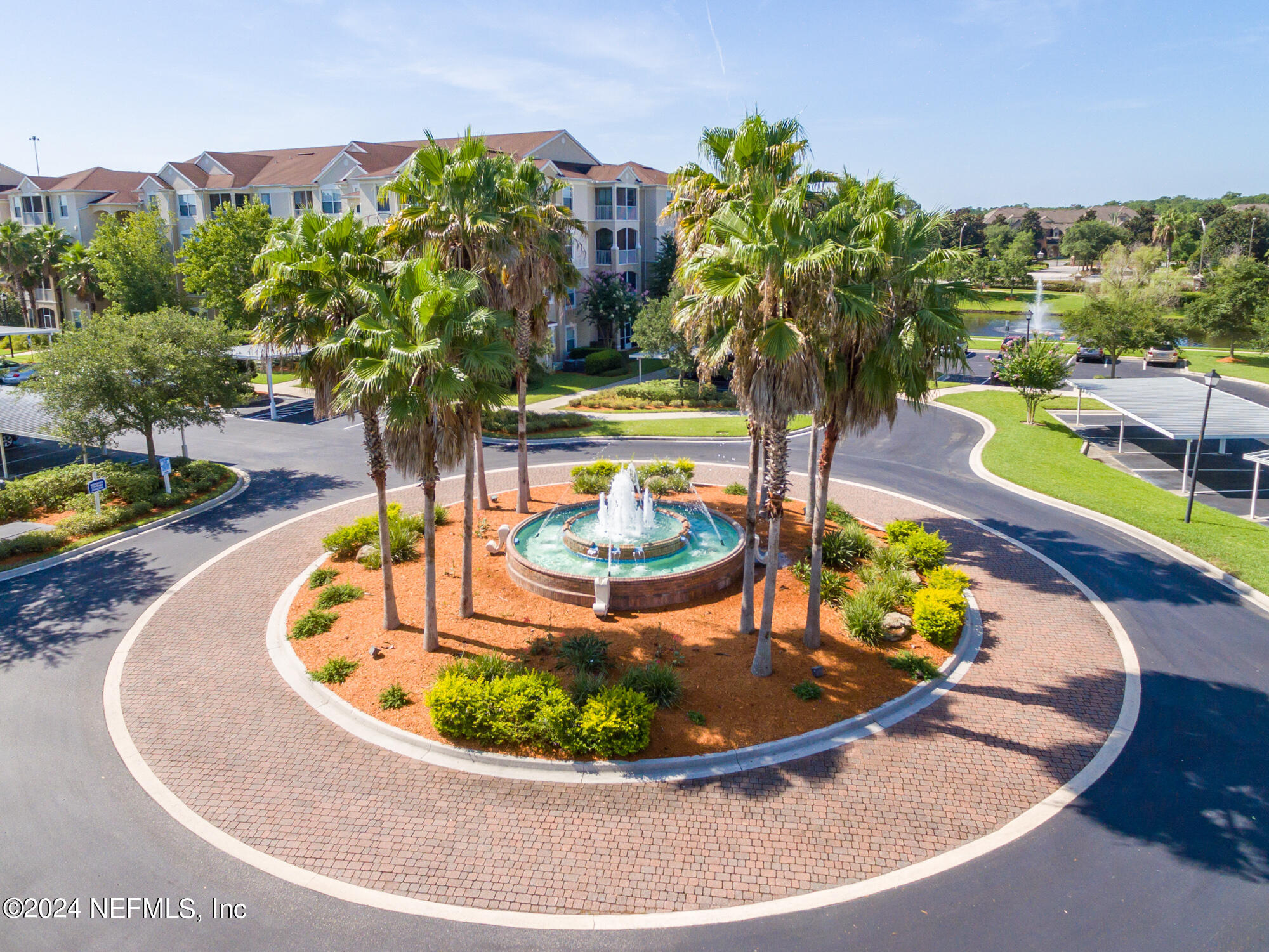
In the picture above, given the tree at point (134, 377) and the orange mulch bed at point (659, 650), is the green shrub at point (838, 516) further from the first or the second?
the tree at point (134, 377)

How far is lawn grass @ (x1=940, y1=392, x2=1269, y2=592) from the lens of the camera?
20.6m

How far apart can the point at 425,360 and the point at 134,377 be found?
17.4 m

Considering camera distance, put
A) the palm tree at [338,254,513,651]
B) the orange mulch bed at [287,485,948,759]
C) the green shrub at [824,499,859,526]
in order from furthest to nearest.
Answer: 1. the green shrub at [824,499,859,526]
2. the orange mulch bed at [287,485,948,759]
3. the palm tree at [338,254,513,651]

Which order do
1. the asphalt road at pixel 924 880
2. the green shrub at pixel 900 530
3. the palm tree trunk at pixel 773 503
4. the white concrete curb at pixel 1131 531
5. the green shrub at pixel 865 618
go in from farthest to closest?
the green shrub at pixel 900 530
the white concrete curb at pixel 1131 531
the green shrub at pixel 865 618
the palm tree trunk at pixel 773 503
the asphalt road at pixel 924 880

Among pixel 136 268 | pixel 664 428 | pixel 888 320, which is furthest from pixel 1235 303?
pixel 136 268

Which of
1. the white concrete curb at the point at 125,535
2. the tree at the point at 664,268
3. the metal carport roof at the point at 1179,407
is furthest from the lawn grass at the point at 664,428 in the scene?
the tree at the point at 664,268

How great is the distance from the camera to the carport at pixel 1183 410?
26375 millimetres

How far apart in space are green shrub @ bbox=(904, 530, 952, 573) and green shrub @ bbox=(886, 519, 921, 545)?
66cm

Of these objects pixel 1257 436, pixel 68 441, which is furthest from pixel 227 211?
pixel 1257 436

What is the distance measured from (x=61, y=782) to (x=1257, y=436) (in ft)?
110

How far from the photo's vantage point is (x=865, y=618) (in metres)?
16.1

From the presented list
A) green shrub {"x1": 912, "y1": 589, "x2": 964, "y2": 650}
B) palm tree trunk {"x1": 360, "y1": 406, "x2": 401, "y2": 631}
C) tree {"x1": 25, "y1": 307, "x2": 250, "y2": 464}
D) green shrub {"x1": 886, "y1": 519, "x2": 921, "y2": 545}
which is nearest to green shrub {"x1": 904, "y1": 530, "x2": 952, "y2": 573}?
green shrub {"x1": 886, "y1": 519, "x2": 921, "y2": 545}

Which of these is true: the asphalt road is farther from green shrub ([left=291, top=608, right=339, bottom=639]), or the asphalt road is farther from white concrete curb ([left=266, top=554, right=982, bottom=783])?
green shrub ([left=291, top=608, right=339, bottom=639])

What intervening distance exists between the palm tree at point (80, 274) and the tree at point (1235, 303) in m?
83.5
